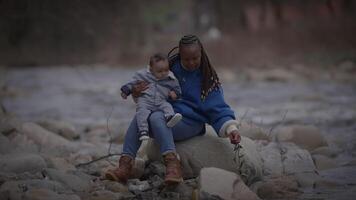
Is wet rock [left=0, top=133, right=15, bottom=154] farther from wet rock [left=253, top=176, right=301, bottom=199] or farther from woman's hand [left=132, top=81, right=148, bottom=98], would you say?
wet rock [left=253, top=176, right=301, bottom=199]

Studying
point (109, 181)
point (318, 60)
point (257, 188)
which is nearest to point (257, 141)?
point (257, 188)

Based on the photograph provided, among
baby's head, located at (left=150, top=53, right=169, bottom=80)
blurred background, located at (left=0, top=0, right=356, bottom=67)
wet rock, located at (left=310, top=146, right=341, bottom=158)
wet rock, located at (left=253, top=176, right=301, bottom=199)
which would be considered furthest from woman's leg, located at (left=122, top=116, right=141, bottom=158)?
blurred background, located at (left=0, top=0, right=356, bottom=67)

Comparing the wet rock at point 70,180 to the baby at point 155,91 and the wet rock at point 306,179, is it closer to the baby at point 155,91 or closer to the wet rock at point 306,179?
the baby at point 155,91

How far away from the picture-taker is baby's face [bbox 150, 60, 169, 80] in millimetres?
4109

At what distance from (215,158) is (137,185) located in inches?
24.0

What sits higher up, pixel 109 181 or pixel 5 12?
pixel 5 12

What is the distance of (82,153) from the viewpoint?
232 inches

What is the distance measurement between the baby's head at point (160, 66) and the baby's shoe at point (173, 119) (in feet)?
0.94

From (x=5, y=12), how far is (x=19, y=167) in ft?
13.8

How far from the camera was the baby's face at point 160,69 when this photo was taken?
4109 millimetres

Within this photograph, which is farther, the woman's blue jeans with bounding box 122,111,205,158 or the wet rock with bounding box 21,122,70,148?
the wet rock with bounding box 21,122,70,148

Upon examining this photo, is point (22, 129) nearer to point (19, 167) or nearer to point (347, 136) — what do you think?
point (19, 167)

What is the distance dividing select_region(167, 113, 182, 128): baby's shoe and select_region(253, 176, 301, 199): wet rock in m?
0.72

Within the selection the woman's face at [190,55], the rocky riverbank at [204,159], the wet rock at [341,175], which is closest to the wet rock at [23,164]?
the rocky riverbank at [204,159]
